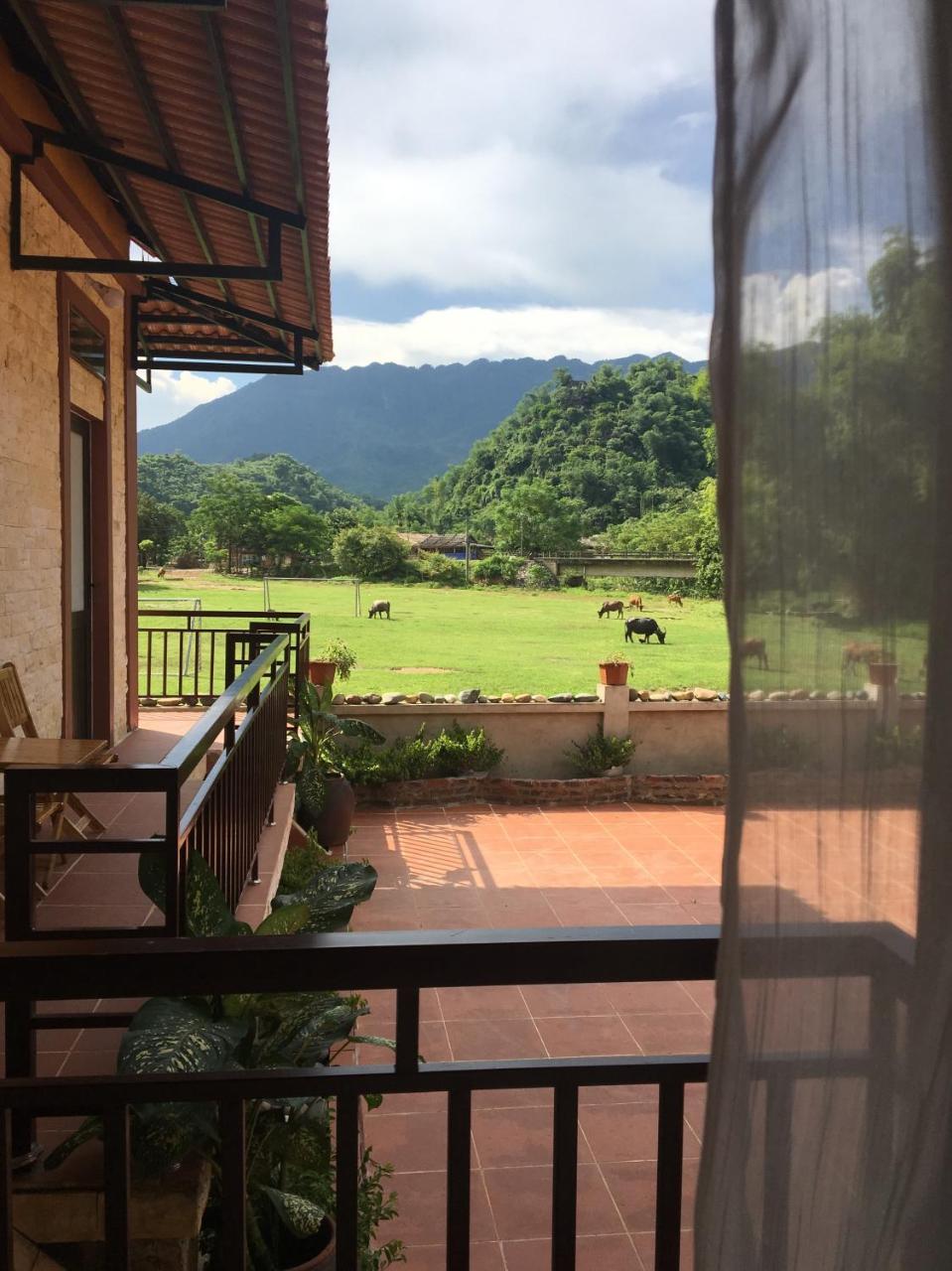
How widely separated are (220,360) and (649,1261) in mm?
6464

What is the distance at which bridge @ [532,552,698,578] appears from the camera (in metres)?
34.2

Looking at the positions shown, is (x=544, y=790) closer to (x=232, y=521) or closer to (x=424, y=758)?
(x=424, y=758)

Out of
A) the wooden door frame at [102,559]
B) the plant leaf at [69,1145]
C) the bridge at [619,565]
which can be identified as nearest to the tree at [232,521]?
the bridge at [619,565]

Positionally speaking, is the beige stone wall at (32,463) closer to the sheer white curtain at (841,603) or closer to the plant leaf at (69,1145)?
the plant leaf at (69,1145)

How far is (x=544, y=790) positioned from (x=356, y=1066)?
7288 mm

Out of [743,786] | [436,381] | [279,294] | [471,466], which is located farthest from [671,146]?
[436,381]

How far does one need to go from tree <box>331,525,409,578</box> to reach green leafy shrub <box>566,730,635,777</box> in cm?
3017

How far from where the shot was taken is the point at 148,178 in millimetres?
4090

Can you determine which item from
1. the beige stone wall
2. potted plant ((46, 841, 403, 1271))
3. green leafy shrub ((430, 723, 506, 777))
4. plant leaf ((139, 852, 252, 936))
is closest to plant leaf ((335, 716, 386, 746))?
green leafy shrub ((430, 723, 506, 777))

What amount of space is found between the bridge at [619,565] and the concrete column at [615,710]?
83.6 ft

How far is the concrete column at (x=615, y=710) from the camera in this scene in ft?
28.7

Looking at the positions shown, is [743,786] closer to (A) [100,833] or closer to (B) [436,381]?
(A) [100,833]

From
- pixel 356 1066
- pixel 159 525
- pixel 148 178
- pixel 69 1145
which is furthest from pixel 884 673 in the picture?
pixel 159 525

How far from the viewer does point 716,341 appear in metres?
0.85
